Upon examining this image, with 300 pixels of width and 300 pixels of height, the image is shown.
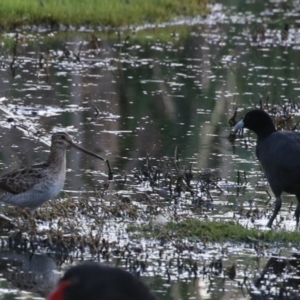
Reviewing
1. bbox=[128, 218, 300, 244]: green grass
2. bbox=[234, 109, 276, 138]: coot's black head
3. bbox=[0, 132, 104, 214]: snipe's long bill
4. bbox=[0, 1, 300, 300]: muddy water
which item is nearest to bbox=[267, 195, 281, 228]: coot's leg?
bbox=[0, 1, 300, 300]: muddy water

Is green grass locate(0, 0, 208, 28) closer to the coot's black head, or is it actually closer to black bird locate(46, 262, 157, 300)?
the coot's black head

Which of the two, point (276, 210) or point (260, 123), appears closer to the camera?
point (276, 210)

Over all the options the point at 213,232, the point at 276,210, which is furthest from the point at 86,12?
the point at 213,232

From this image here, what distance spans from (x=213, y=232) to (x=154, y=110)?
6.94m

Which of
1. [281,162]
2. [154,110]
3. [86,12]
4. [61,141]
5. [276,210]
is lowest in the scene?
[154,110]

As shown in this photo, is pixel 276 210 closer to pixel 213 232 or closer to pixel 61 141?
pixel 213 232

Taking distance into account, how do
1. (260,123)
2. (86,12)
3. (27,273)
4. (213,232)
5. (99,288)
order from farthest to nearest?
(86,12) → (260,123) → (213,232) → (27,273) → (99,288)

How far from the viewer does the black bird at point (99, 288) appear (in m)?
4.24

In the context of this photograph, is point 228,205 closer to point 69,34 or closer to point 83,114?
point 83,114

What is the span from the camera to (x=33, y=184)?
8961mm

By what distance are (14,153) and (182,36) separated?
1247cm

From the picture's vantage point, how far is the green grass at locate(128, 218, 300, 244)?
8688mm

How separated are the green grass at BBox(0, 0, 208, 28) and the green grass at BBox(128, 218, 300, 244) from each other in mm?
14871

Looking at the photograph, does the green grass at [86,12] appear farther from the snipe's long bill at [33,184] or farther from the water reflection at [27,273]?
the water reflection at [27,273]
